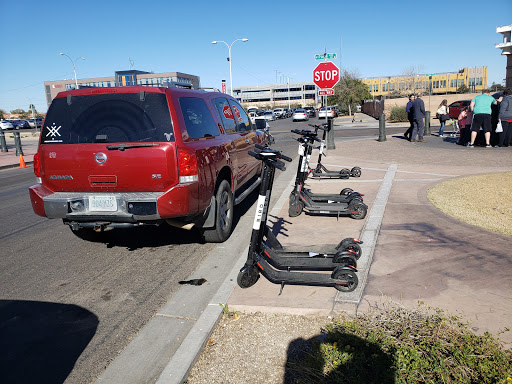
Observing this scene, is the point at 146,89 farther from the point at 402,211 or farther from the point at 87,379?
the point at 402,211

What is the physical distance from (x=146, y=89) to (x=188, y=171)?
1141 mm

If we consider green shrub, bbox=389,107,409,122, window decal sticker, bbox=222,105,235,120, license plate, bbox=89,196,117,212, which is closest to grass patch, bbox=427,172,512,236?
window decal sticker, bbox=222,105,235,120

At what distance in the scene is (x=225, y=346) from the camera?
3.30 m

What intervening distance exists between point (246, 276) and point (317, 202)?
300 cm

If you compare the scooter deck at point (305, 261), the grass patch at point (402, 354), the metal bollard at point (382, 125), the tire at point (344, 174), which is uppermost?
the metal bollard at point (382, 125)

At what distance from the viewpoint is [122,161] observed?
4750 mm

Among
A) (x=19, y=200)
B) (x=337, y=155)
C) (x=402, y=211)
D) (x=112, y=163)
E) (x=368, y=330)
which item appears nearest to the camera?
(x=368, y=330)

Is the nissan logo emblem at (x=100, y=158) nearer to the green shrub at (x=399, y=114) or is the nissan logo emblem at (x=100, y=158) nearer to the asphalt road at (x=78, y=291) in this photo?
the asphalt road at (x=78, y=291)

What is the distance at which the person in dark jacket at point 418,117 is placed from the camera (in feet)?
51.7

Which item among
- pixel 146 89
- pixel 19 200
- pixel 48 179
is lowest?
pixel 19 200

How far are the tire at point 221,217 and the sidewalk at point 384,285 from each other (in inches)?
30.7

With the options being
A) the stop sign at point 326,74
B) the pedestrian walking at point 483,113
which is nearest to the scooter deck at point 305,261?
the stop sign at point 326,74

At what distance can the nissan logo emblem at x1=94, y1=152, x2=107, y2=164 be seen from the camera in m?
4.77

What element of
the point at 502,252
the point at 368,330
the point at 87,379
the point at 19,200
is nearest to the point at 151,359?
the point at 87,379
